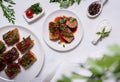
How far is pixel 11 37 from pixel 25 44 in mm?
69

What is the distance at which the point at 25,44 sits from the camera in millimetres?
1091

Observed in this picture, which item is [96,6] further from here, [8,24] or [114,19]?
[8,24]

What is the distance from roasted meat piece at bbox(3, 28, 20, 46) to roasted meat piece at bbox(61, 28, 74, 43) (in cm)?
19

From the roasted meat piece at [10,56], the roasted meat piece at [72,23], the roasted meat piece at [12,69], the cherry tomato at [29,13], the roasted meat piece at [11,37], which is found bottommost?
the roasted meat piece at [12,69]

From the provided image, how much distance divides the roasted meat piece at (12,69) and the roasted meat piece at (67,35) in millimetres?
225

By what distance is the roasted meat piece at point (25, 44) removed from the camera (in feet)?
3.58

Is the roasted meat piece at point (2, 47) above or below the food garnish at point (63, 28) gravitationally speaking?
below

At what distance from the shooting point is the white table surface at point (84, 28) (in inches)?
41.5

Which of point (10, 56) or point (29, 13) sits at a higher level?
point (29, 13)

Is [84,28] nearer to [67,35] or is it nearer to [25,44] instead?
[67,35]

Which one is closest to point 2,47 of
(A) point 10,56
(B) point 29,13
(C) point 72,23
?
(A) point 10,56

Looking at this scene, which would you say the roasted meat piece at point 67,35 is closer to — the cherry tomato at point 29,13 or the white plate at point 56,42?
the white plate at point 56,42

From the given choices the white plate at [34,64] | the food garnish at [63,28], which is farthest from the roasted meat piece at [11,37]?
the food garnish at [63,28]

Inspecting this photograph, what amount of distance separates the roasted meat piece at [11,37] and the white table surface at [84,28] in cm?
5
